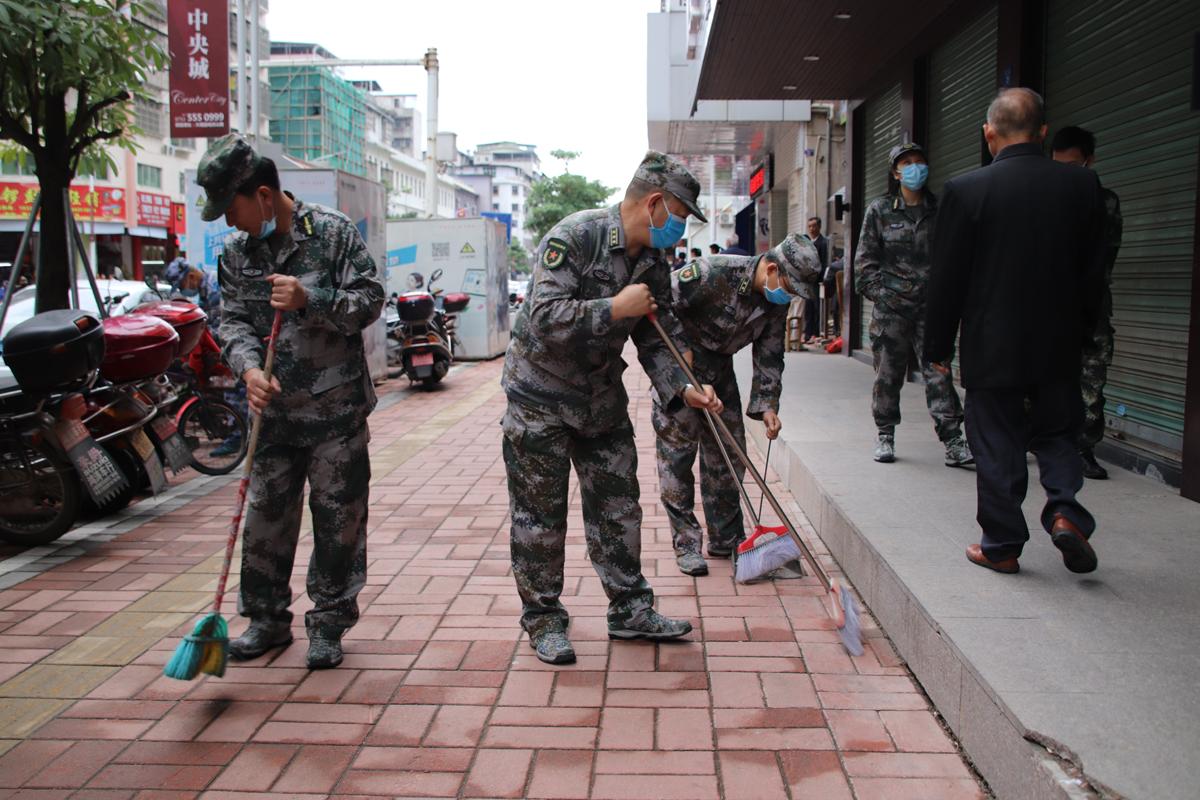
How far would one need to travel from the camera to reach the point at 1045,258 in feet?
11.7

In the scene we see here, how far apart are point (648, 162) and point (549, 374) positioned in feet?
2.61

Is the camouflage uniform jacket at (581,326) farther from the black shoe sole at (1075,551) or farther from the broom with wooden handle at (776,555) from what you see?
the black shoe sole at (1075,551)

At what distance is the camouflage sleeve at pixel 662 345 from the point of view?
12.4ft

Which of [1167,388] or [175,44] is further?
[175,44]

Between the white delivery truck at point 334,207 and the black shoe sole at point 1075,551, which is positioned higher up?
the white delivery truck at point 334,207

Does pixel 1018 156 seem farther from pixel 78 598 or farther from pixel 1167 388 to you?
pixel 78 598

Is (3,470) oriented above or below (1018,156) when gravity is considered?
below

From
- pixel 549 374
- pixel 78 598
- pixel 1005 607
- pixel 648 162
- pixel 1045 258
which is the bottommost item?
pixel 78 598

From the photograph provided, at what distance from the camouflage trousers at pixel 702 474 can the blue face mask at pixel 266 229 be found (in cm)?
195

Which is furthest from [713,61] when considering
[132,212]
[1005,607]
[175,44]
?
[132,212]

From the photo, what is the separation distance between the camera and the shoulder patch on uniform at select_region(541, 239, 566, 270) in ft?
11.4

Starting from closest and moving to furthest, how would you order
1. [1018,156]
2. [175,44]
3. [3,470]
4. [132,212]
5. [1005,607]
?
[1005,607]
[1018,156]
[3,470]
[175,44]
[132,212]

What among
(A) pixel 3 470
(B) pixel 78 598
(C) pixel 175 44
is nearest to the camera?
(B) pixel 78 598

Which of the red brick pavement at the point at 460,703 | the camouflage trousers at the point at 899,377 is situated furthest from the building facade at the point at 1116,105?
the red brick pavement at the point at 460,703
